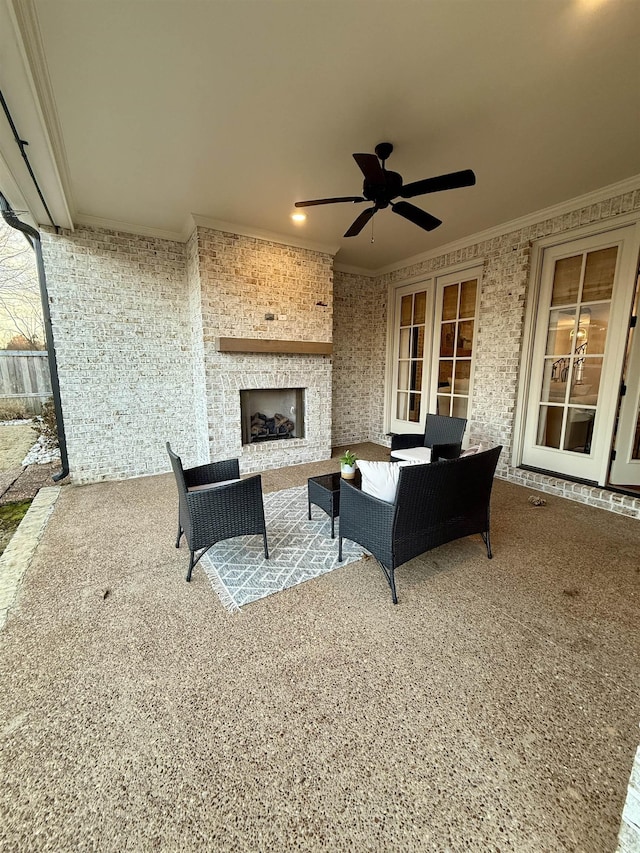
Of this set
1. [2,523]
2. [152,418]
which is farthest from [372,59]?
[2,523]

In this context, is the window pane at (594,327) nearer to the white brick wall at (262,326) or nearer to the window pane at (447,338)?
the window pane at (447,338)

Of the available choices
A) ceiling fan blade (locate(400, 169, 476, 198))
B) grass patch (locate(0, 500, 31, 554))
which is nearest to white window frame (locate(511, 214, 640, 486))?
ceiling fan blade (locate(400, 169, 476, 198))

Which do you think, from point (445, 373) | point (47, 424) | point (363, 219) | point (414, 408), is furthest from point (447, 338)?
point (47, 424)

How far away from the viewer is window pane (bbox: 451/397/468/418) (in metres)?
4.85

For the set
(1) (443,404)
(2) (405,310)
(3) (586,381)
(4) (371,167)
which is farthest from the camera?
(2) (405,310)

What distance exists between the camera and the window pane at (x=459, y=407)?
15.9 ft

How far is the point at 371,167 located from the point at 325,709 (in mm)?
3025

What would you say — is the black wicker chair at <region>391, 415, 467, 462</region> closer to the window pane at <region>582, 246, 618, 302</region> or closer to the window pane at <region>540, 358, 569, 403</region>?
the window pane at <region>540, 358, 569, 403</region>

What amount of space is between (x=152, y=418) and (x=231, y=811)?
413cm

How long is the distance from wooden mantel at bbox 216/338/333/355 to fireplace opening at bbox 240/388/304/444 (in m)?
0.58

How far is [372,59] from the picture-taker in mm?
1917

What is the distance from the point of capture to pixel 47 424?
15.2 ft

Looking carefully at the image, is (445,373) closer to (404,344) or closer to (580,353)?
(404,344)

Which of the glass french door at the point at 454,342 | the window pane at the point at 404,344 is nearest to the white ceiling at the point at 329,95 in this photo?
the glass french door at the point at 454,342
